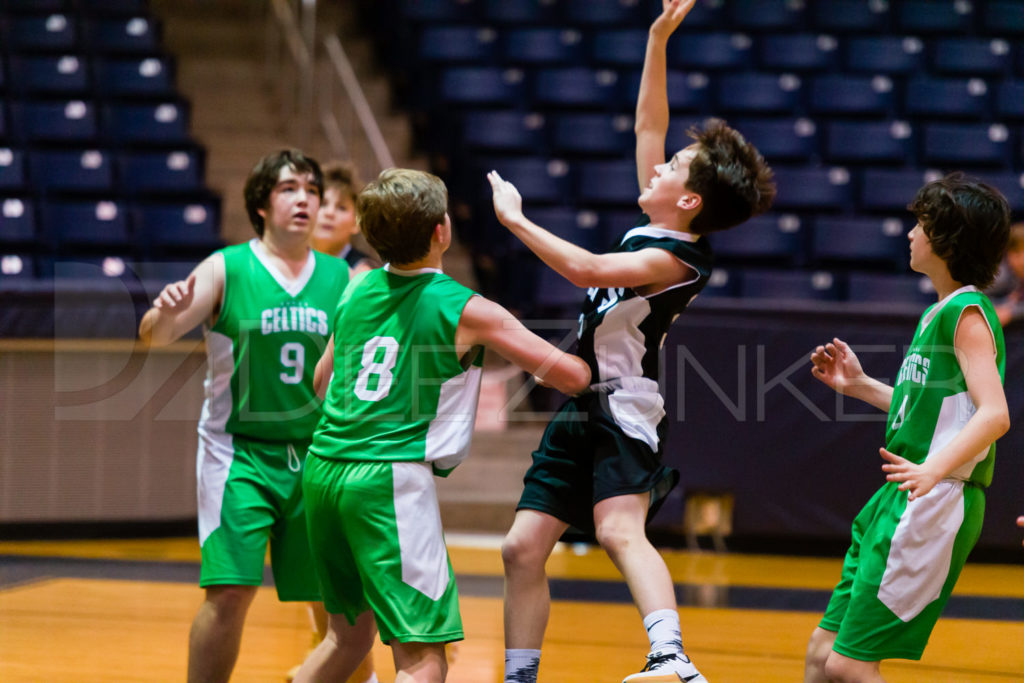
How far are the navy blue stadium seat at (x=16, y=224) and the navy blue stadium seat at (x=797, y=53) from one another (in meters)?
5.88

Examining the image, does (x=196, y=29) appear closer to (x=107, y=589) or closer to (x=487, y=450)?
(x=487, y=450)

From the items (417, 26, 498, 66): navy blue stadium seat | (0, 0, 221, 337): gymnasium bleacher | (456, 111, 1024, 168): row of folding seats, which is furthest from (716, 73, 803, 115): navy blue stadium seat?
(0, 0, 221, 337): gymnasium bleacher

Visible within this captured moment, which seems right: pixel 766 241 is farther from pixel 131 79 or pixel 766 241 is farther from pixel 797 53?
pixel 131 79

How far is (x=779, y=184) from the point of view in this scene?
8.33 meters

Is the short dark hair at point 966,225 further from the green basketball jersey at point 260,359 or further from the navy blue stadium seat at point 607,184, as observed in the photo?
the navy blue stadium seat at point 607,184

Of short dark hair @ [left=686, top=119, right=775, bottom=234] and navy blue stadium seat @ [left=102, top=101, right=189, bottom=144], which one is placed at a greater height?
navy blue stadium seat @ [left=102, top=101, right=189, bottom=144]

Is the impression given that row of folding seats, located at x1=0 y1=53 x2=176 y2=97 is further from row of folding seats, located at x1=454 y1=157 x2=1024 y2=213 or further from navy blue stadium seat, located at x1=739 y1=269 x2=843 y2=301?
navy blue stadium seat, located at x1=739 y1=269 x2=843 y2=301

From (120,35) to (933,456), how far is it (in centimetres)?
795

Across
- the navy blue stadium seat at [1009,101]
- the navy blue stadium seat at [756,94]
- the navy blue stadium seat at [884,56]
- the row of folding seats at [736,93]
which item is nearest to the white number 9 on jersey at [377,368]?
the row of folding seats at [736,93]

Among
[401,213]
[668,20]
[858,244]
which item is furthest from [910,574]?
[858,244]

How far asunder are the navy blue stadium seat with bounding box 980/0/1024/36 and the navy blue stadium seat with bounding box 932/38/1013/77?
0.31 m

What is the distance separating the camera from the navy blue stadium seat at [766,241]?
795 centimetres

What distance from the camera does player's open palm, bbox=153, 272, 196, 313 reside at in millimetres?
3115

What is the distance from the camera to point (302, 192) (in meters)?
3.51
